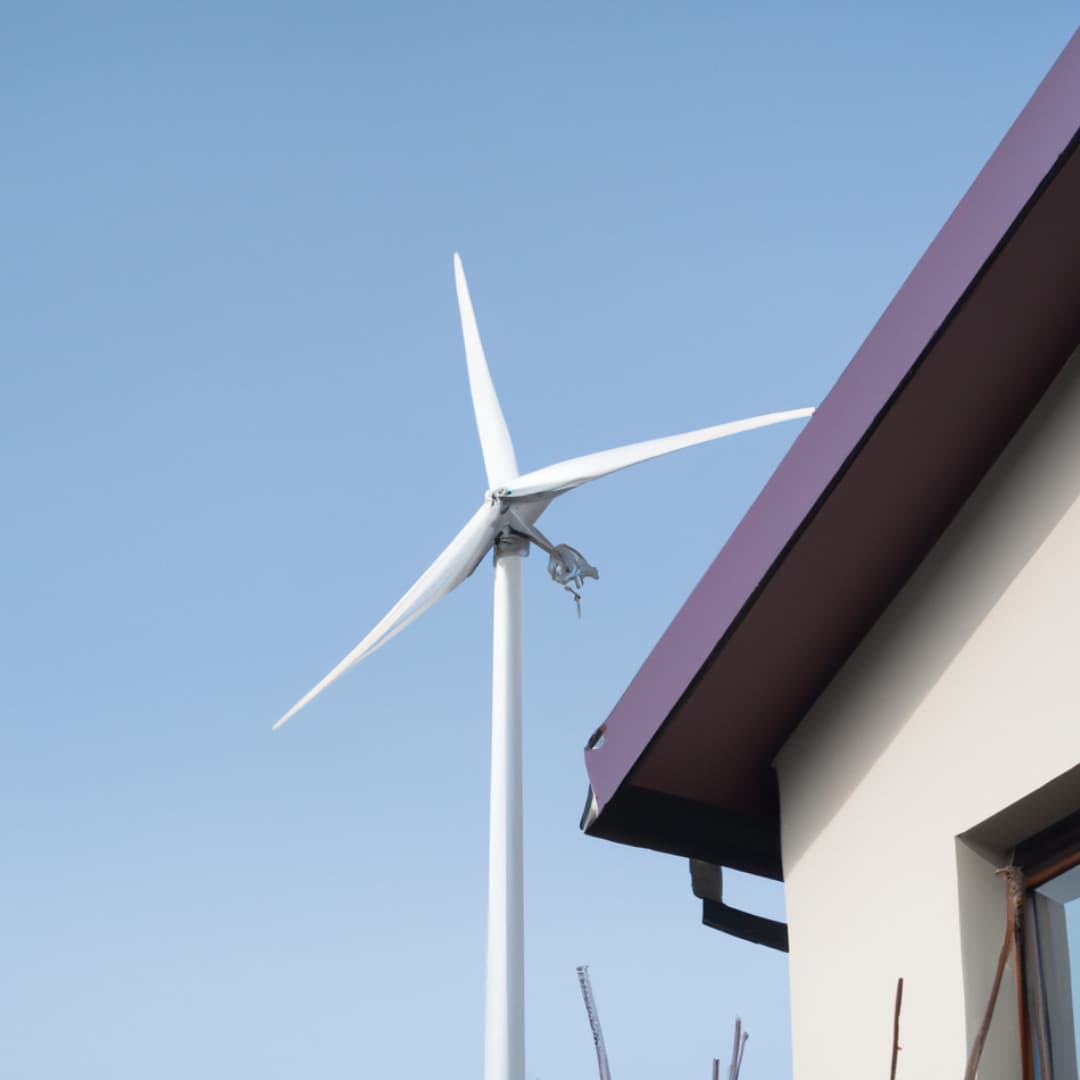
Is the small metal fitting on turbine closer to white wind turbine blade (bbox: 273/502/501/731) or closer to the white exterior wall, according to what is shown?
white wind turbine blade (bbox: 273/502/501/731)

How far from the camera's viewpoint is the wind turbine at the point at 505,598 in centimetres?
976

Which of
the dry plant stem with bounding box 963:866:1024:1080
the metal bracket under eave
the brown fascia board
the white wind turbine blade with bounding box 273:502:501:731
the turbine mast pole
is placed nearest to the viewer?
the dry plant stem with bounding box 963:866:1024:1080

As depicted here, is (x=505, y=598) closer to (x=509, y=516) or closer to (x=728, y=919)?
(x=509, y=516)

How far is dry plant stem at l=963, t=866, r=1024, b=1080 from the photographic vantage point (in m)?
3.95

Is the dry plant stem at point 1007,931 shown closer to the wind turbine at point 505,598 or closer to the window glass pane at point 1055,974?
the window glass pane at point 1055,974

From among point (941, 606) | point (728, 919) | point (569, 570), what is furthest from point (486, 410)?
point (941, 606)

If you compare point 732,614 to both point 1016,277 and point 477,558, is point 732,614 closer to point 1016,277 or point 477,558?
point 1016,277

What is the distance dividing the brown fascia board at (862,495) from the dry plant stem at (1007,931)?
0.92 meters

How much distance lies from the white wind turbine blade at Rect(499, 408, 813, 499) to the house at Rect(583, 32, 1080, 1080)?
7.88 meters

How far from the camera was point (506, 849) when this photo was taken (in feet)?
34.6

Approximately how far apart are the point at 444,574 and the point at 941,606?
334 inches

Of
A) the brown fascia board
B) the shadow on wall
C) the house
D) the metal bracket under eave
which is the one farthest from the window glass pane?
the metal bracket under eave

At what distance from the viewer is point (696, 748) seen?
5.18 metres

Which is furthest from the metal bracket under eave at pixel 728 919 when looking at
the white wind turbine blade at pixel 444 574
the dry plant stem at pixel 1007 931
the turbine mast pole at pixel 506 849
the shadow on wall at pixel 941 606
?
the white wind turbine blade at pixel 444 574
